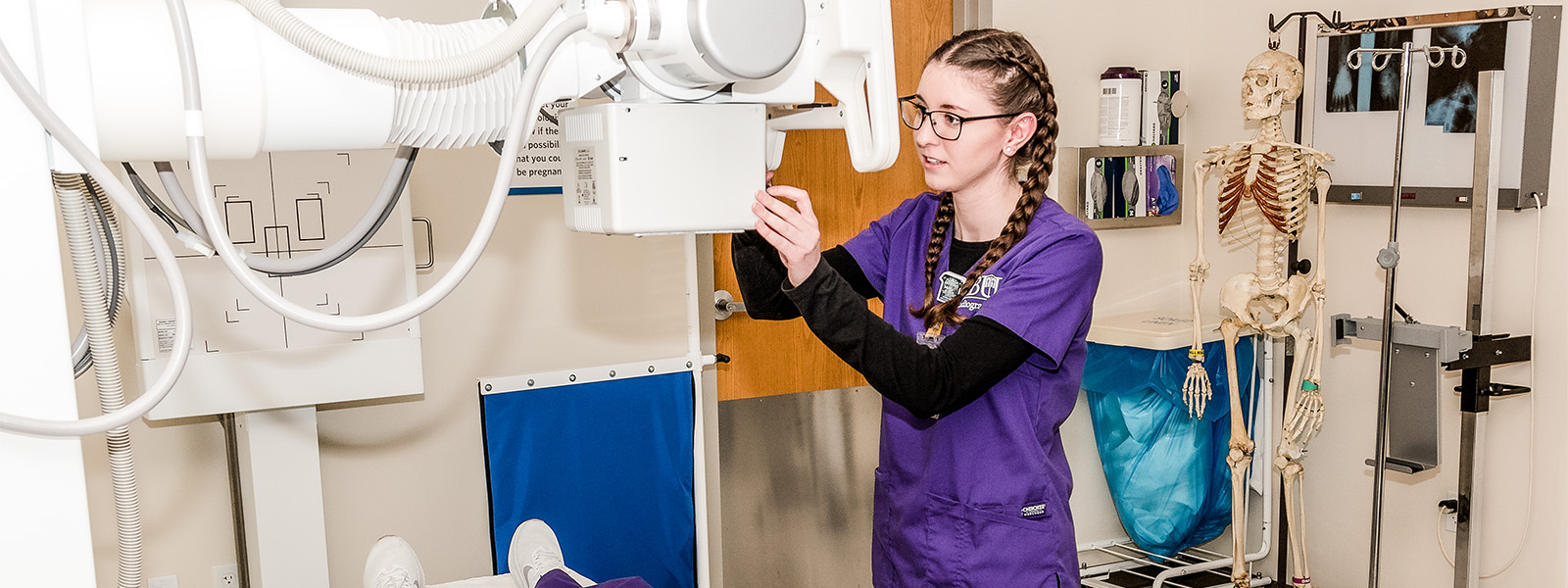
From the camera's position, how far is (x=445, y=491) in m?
2.73

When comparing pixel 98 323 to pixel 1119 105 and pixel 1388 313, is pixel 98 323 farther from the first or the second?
pixel 1119 105

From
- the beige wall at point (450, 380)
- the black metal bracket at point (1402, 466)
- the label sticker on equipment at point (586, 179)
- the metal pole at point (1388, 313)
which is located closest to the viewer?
the label sticker on equipment at point (586, 179)

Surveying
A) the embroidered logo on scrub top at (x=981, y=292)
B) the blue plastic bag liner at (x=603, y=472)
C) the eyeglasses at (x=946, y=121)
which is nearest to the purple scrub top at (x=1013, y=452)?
the embroidered logo on scrub top at (x=981, y=292)

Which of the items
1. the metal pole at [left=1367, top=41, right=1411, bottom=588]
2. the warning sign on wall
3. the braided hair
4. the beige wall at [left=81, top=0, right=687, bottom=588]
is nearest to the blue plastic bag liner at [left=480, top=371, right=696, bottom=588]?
the beige wall at [left=81, top=0, right=687, bottom=588]

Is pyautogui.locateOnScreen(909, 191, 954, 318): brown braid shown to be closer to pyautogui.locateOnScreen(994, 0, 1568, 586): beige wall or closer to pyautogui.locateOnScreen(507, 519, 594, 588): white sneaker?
pyautogui.locateOnScreen(507, 519, 594, 588): white sneaker

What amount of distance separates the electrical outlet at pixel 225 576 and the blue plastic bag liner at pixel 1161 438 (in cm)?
225

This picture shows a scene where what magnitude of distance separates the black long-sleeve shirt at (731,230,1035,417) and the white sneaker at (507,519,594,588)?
30.2 inches

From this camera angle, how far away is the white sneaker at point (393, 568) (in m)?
1.87

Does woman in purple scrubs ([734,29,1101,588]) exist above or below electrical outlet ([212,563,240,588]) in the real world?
above

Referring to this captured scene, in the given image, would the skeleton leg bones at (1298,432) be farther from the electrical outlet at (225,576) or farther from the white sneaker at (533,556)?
the electrical outlet at (225,576)

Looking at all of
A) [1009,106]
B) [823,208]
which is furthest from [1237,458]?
[1009,106]

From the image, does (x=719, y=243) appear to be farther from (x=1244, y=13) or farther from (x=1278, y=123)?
(x=1244, y=13)

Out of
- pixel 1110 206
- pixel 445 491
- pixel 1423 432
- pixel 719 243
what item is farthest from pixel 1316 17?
pixel 445 491

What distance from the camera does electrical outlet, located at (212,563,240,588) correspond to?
251cm
